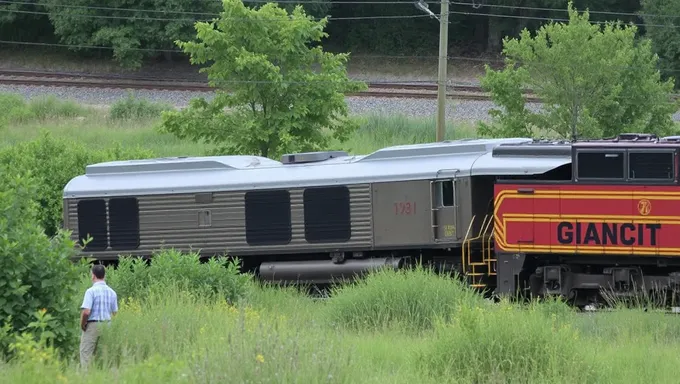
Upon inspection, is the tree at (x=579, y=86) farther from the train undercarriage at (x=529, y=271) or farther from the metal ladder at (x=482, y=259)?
the metal ladder at (x=482, y=259)

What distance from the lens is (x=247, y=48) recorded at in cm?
2986

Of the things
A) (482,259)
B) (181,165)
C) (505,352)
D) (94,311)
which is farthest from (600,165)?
(94,311)

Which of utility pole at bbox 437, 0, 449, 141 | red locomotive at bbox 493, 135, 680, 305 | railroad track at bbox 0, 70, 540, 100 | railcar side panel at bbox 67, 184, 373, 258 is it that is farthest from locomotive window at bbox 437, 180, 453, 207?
railroad track at bbox 0, 70, 540, 100

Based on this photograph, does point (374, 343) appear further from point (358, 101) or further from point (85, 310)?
point (358, 101)

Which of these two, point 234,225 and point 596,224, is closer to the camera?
point 596,224

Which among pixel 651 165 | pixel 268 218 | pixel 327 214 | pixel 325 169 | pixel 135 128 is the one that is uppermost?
pixel 651 165

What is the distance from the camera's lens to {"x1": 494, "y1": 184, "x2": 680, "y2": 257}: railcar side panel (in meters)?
19.7

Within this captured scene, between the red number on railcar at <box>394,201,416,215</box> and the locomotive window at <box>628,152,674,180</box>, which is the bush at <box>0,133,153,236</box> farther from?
the locomotive window at <box>628,152,674,180</box>

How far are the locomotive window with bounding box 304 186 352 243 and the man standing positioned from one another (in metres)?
9.37

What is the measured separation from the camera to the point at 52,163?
100 ft

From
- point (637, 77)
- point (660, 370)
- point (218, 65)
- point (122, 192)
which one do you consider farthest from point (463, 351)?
point (637, 77)

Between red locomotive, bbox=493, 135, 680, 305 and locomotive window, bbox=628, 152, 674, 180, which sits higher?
locomotive window, bbox=628, 152, 674, 180

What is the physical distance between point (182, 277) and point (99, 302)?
5389 mm

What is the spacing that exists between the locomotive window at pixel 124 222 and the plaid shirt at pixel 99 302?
34.5 feet
